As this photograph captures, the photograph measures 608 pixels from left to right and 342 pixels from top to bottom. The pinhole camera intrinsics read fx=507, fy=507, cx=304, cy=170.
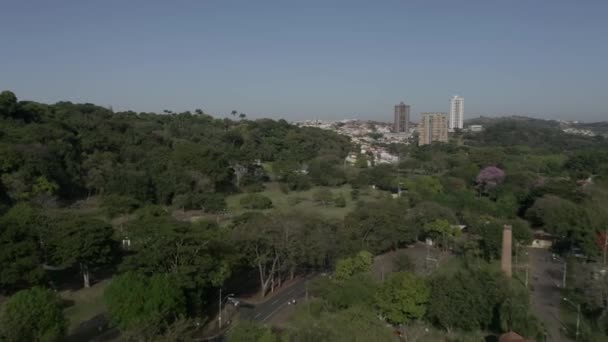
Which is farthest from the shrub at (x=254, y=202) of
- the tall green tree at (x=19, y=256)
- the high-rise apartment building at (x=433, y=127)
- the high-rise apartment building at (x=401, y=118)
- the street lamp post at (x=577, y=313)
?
the high-rise apartment building at (x=401, y=118)

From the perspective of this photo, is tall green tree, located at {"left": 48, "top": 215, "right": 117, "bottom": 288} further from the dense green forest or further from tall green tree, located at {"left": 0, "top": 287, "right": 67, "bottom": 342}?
tall green tree, located at {"left": 0, "top": 287, "right": 67, "bottom": 342}

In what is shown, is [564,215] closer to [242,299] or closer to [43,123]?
[242,299]

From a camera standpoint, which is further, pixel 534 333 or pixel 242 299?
pixel 242 299

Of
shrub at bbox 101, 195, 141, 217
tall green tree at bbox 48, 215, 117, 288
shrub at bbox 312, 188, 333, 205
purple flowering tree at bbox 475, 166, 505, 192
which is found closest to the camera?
tall green tree at bbox 48, 215, 117, 288

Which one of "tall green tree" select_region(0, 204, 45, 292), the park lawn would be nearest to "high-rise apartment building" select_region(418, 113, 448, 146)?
the park lawn

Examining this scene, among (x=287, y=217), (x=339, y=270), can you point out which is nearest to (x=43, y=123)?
(x=287, y=217)

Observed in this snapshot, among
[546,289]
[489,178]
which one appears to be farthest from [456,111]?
[546,289]
